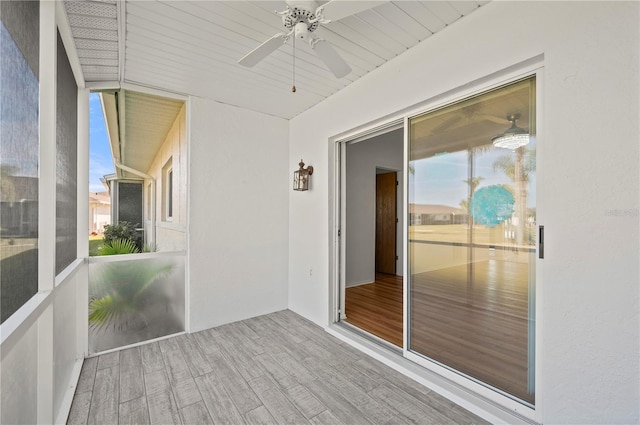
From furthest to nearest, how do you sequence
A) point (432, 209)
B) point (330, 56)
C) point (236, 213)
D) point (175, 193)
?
point (236, 213), point (175, 193), point (432, 209), point (330, 56)

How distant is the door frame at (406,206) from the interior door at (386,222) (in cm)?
254

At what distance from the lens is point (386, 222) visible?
18.6 feet

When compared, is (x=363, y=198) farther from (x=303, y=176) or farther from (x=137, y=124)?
(x=137, y=124)

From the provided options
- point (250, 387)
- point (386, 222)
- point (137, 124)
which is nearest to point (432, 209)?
point (250, 387)

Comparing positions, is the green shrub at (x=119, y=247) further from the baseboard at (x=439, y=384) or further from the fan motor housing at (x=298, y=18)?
the fan motor housing at (x=298, y=18)

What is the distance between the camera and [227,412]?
1868mm

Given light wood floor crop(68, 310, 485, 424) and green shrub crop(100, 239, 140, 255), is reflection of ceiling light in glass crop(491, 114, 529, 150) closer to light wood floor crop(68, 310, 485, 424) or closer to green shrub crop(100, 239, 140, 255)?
light wood floor crop(68, 310, 485, 424)

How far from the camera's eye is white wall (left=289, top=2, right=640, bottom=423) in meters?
1.31

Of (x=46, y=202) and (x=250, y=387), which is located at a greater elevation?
(x=46, y=202)

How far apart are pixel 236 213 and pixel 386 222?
10.7 ft

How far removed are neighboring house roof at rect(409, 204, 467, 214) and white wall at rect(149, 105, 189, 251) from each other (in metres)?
2.43

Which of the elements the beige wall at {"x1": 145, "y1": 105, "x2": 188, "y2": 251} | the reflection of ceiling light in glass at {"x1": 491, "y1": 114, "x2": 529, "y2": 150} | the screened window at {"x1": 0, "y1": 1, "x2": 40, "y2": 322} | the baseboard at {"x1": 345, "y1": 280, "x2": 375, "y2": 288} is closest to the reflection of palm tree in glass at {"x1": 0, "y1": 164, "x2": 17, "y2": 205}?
the screened window at {"x1": 0, "y1": 1, "x2": 40, "y2": 322}

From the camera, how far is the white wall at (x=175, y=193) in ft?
10.3

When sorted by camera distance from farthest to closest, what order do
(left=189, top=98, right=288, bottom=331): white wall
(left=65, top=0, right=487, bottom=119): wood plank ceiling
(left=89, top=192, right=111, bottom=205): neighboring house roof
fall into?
(left=189, top=98, right=288, bottom=331): white wall, (left=89, top=192, right=111, bottom=205): neighboring house roof, (left=65, top=0, right=487, bottom=119): wood plank ceiling
